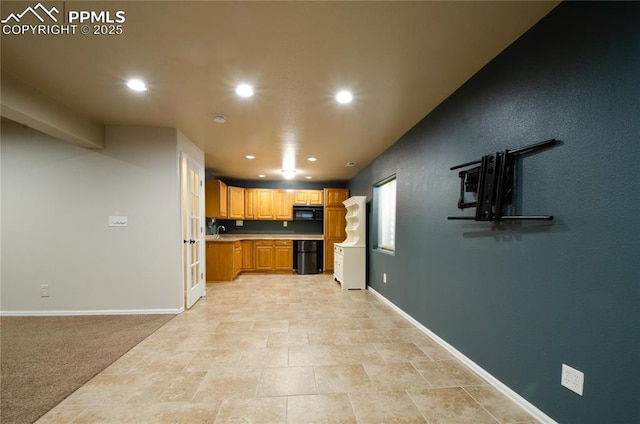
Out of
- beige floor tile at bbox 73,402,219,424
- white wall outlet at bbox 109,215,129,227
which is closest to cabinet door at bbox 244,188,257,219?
white wall outlet at bbox 109,215,129,227

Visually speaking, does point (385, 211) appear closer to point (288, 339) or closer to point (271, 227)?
point (288, 339)

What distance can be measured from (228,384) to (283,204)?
507cm

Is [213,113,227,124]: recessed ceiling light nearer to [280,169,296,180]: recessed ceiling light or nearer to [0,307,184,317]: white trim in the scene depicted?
[0,307,184,317]: white trim

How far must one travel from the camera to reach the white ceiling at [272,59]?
1.45 m

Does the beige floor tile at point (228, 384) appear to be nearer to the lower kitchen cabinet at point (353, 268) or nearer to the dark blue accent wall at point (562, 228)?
the dark blue accent wall at point (562, 228)

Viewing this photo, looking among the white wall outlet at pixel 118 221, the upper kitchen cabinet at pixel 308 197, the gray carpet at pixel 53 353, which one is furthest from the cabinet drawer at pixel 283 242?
the white wall outlet at pixel 118 221

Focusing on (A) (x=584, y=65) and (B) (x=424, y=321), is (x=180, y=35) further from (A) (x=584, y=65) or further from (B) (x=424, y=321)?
(B) (x=424, y=321)

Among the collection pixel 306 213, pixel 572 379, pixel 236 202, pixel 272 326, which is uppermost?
pixel 236 202

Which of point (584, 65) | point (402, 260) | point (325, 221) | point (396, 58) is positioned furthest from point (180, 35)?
point (325, 221)

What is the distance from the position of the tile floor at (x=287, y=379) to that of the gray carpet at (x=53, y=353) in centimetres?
12

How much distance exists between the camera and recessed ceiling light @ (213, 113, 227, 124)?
279cm

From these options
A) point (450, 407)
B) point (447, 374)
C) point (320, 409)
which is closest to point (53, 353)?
point (320, 409)

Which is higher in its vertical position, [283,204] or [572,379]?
[283,204]

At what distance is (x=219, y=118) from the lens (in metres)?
2.87
